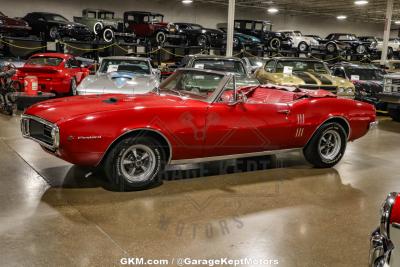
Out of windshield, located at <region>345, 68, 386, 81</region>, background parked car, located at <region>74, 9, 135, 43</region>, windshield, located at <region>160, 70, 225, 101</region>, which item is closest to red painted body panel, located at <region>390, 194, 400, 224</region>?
windshield, located at <region>160, 70, 225, 101</region>

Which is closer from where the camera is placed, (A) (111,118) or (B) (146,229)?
(B) (146,229)

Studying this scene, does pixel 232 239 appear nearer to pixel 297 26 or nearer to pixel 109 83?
pixel 109 83

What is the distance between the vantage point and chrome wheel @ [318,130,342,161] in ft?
20.0

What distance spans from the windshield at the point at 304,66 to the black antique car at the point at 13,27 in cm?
1032

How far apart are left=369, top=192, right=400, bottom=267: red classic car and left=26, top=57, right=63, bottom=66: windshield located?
11.5m

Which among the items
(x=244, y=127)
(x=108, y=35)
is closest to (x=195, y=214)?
(x=244, y=127)

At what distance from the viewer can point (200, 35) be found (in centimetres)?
2098

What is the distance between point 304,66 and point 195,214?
8.85 m

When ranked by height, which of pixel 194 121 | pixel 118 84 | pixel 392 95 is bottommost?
pixel 194 121

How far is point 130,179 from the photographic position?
4758mm

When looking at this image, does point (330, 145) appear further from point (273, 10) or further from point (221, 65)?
point (273, 10)

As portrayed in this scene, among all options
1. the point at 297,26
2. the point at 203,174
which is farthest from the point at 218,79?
the point at 297,26

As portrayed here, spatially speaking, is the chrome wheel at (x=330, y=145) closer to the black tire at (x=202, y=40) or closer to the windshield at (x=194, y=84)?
the windshield at (x=194, y=84)

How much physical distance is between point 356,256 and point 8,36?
16442 mm
